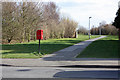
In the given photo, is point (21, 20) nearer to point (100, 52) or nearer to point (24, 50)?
point (24, 50)

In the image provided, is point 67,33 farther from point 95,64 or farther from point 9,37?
point 95,64

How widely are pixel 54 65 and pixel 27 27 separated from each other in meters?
23.7

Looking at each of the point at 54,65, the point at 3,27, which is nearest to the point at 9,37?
the point at 3,27

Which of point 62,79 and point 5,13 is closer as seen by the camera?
point 62,79

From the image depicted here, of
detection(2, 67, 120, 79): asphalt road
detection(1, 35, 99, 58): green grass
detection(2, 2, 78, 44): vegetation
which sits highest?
detection(2, 2, 78, 44): vegetation

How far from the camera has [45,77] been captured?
8109 mm

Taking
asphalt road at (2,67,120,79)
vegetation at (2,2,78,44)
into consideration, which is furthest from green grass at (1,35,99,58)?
asphalt road at (2,67,120,79)

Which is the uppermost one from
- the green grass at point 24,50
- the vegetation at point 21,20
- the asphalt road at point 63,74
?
the vegetation at point 21,20

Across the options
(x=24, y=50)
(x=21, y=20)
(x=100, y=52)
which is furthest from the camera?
(x=21, y=20)

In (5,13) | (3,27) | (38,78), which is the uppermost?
(5,13)

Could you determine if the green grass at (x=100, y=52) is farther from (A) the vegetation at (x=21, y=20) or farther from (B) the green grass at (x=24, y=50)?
(A) the vegetation at (x=21, y=20)

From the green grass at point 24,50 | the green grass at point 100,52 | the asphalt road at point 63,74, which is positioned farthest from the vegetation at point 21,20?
the asphalt road at point 63,74

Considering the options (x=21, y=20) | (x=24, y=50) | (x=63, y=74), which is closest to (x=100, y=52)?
(x=24, y=50)

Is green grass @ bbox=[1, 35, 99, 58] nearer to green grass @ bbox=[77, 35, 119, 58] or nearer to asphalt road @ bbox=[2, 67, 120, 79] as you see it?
green grass @ bbox=[77, 35, 119, 58]
